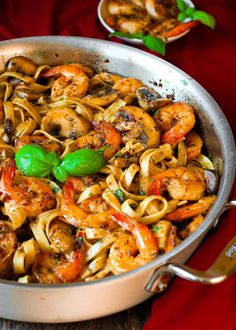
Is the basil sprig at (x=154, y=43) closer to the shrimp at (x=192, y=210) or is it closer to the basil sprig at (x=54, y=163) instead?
the basil sprig at (x=54, y=163)

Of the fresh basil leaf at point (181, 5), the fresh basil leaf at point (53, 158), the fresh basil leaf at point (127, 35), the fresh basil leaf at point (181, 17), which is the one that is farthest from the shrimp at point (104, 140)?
the fresh basil leaf at point (181, 5)

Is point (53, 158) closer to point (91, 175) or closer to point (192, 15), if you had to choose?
point (91, 175)

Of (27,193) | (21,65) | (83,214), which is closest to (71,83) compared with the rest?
(21,65)

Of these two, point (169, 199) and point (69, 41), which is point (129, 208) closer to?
point (169, 199)

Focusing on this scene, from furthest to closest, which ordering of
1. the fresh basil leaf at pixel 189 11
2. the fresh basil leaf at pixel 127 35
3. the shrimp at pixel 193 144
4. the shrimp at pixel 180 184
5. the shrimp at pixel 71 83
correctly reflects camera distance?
1. the fresh basil leaf at pixel 189 11
2. the fresh basil leaf at pixel 127 35
3. the shrimp at pixel 71 83
4. the shrimp at pixel 193 144
5. the shrimp at pixel 180 184

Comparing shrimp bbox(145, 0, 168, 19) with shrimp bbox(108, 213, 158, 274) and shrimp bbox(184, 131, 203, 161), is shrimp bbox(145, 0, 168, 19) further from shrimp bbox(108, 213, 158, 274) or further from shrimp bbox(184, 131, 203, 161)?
shrimp bbox(108, 213, 158, 274)

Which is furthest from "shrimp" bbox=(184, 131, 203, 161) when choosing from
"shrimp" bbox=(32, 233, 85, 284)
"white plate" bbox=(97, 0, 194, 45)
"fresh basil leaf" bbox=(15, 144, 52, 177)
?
"white plate" bbox=(97, 0, 194, 45)
